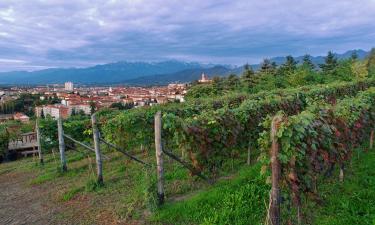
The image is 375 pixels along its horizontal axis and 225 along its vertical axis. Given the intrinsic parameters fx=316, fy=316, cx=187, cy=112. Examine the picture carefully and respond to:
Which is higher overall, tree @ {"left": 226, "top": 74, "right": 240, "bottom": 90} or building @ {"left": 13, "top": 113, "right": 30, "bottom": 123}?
tree @ {"left": 226, "top": 74, "right": 240, "bottom": 90}

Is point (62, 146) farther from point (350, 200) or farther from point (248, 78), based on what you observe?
point (248, 78)

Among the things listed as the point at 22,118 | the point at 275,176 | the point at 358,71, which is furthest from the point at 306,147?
the point at 358,71

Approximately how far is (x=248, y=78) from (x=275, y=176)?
33.1 metres

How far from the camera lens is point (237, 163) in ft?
28.4

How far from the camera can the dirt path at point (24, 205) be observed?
650cm

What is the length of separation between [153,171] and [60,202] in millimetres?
2437

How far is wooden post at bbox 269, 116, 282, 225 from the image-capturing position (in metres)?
4.14

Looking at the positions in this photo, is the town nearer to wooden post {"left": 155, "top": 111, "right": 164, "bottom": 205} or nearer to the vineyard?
the vineyard

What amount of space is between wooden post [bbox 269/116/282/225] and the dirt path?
14.2ft

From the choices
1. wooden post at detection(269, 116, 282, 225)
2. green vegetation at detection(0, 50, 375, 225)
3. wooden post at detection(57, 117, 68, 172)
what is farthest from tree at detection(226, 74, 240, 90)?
wooden post at detection(269, 116, 282, 225)

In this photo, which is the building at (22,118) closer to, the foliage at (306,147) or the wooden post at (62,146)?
the wooden post at (62,146)

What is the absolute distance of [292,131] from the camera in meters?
4.21

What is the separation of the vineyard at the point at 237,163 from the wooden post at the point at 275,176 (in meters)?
0.01

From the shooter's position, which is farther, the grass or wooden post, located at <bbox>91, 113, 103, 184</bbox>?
wooden post, located at <bbox>91, 113, 103, 184</bbox>
